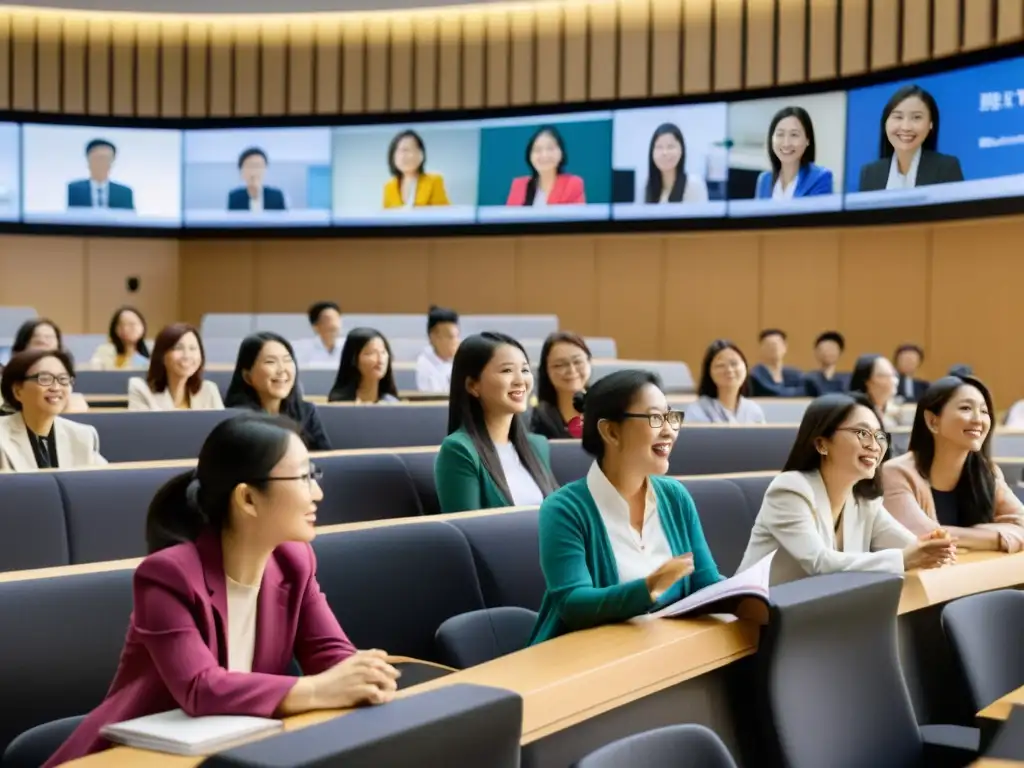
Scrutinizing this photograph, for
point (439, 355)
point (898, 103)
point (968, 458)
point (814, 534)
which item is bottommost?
point (814, 534)

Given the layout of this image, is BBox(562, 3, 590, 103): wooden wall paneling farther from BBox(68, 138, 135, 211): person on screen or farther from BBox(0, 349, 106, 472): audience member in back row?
BBox(0, 349, 106, 472): audience member in back row

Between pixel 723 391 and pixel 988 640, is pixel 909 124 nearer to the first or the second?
pixel 723 391

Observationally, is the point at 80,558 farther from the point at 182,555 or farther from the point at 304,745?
the point at 304,745

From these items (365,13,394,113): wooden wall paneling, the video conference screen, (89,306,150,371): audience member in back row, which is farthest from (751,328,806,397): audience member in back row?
(365,13,394,113): wooden wall paneling

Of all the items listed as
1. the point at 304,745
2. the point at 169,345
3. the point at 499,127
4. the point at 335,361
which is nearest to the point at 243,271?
the point at 499,127

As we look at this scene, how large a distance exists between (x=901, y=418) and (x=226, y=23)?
7.83 meters

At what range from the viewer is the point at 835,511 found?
3.40 meters

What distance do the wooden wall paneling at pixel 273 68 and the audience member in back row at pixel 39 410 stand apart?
8159mm

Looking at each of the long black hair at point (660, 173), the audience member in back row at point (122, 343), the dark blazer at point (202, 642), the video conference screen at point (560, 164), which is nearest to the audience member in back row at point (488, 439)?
the dark blazer at point (202, 642)

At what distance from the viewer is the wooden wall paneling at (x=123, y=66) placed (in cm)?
1246

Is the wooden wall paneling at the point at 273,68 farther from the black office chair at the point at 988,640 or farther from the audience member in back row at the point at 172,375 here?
the black office chair at the point at 988,640

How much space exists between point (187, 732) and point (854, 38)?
931 centimetres

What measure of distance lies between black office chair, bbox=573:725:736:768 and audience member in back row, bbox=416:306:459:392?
6053 millimetres

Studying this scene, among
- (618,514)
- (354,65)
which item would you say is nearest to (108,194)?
(354,65)
